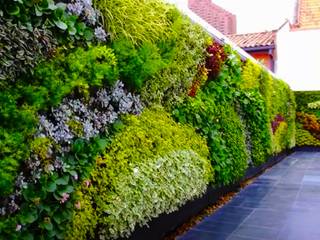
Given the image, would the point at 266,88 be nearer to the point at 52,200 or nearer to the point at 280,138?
the point at 280,138

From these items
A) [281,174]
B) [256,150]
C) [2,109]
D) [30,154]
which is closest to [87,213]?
[30,154]

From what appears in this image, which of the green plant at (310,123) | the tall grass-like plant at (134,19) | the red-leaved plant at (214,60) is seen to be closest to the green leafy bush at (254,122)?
the red-leaved plant at (214,60)

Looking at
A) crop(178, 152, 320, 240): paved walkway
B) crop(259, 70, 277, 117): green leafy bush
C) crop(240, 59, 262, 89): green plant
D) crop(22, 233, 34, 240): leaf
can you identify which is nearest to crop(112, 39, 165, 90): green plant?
crop(22, 233, 34, 240): leaf

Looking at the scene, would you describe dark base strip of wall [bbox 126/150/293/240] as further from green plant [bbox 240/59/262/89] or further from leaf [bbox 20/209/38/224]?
green plant [bbox 240/59/262/89]

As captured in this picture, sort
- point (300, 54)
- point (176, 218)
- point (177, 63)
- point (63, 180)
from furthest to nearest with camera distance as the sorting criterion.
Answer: point (300, 54)
point (176, 218)
point (177, 63)
point (63, 180)

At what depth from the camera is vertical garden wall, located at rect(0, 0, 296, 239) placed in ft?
6.32

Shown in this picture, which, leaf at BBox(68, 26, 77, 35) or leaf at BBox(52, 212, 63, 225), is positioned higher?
leaf at BBox(68, 26, 77, 35)

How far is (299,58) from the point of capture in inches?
627

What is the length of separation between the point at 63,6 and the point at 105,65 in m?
0.51

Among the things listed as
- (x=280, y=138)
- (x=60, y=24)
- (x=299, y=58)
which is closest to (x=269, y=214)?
(x=60, y=24)

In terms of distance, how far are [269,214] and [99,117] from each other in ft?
9.91

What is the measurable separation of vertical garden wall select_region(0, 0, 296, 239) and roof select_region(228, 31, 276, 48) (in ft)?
37.9

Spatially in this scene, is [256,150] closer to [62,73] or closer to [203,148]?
[203,148]

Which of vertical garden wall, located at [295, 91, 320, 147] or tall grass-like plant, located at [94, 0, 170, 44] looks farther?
vertical garden wall, located at [295, 91, 320, 147]
